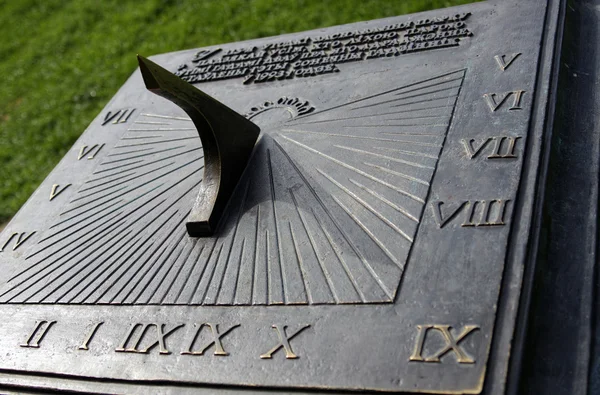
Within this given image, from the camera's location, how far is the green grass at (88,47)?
17.3 ft

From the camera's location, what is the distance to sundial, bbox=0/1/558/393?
1828mm

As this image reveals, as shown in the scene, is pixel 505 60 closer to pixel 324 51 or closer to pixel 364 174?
pixel 364 174

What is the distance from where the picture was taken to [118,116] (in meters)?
3.55

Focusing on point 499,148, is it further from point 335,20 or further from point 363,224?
point 335,20

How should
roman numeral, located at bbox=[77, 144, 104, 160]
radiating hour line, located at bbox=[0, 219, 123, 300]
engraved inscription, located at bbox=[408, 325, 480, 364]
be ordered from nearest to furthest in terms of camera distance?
engraved inscription, located at bbox=[408, 325, 480, 364] → radiating hour line, located at bbox=[0, 219, 123, 300] → roman numeral, located at bbox=[77, 144, 104, 160]

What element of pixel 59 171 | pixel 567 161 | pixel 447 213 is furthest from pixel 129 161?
pixel 567 161

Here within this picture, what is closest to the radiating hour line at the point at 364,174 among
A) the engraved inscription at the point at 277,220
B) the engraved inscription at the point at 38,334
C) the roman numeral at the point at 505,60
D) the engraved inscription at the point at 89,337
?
the engraved inscription at the point at 277,220

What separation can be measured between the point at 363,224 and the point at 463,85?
82 centimetres

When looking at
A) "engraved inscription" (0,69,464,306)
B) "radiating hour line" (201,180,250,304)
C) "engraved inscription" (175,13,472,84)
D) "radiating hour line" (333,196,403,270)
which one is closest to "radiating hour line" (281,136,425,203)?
"engraved inscription" (0,69,464,306)

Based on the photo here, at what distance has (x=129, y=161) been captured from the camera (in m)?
3.11

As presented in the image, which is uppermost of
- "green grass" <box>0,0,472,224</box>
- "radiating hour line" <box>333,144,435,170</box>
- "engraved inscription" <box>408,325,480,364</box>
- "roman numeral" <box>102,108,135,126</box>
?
"green grass" <box>0,0,472,224</box>

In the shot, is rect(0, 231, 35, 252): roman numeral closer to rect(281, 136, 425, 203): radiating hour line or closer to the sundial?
the sundial

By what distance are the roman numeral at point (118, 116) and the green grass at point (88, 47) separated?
1775 mm

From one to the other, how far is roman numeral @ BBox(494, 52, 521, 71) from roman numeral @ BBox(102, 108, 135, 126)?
1857 mm
